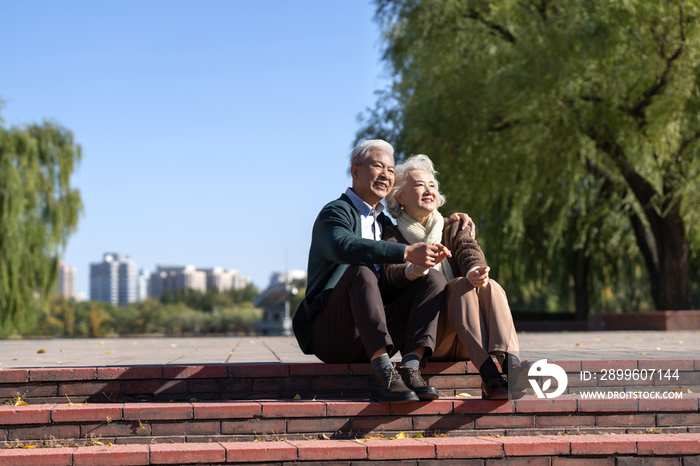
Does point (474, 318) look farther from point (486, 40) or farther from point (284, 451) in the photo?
point (486, 40)

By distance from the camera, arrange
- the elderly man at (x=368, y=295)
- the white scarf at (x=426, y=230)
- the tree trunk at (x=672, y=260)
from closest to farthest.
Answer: the elderly man at (x=368, y=295)
the white scarf at (x=426, y=230)
the tree trunk at (x=672, y=260)

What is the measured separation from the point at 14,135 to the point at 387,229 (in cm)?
1500

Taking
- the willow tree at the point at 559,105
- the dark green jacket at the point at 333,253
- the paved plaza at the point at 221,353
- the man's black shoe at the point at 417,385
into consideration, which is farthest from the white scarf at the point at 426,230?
the willow tree at the point at 559,105

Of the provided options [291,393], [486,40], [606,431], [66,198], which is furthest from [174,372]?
[66,198]

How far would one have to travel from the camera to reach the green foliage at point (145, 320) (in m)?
84.6

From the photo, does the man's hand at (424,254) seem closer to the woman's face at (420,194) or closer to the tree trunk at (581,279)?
the woman's face at (420,194)

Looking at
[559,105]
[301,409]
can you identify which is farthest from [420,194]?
[559,105]

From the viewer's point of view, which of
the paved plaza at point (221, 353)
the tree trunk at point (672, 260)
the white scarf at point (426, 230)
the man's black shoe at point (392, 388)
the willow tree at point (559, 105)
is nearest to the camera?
the man's black shoe at point (392, 388)

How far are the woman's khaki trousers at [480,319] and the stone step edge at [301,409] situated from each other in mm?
253

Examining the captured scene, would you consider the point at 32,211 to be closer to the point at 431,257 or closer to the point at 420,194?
the point at 420,194

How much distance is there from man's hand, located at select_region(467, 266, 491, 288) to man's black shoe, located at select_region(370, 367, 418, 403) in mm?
575

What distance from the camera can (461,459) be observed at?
293 cm

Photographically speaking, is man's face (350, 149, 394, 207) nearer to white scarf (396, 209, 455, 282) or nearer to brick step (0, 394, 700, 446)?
white scarf (396, 209, 455, 282)

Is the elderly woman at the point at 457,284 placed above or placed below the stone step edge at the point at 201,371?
above
